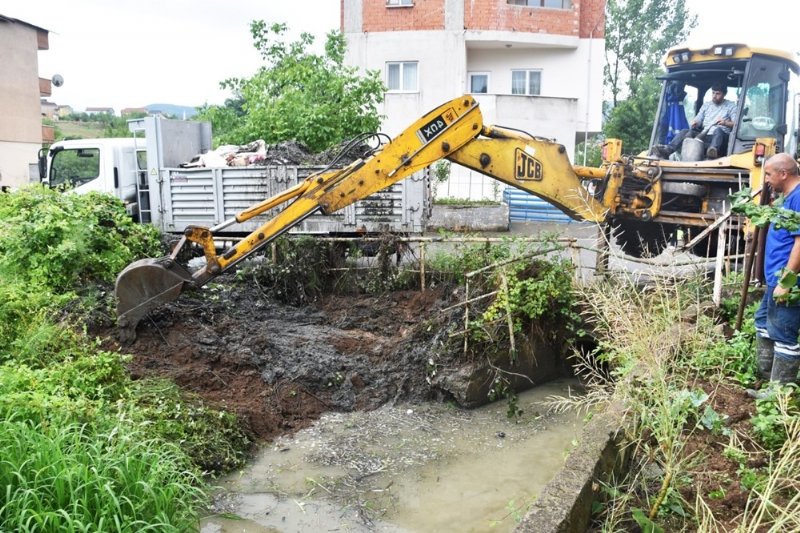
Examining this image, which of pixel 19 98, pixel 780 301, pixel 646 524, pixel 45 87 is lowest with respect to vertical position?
pixel 646 524

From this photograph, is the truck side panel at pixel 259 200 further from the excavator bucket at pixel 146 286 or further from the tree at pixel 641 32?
the tree at pixel 641 32

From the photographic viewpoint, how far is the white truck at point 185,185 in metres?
10.4

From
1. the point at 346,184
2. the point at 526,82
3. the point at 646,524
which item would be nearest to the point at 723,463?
the point at 646,524

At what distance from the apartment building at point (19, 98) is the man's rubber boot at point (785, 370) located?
89.9 ft

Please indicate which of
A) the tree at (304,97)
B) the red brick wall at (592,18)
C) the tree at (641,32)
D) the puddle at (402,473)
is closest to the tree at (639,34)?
the tree at (641,32)

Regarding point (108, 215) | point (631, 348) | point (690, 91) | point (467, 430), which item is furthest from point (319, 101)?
point (631, 348)

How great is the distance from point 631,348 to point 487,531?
1.65m

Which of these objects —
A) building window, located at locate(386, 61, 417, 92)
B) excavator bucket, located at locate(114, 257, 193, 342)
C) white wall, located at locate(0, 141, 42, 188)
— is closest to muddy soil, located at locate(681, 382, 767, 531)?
excavator bucket, located at locate(114, 257, 193, 342)

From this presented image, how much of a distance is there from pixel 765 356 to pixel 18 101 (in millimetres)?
29924

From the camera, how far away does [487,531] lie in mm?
4777

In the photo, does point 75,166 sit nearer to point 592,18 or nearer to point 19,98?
point 592,18

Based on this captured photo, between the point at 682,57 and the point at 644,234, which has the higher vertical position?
the point at 682,57

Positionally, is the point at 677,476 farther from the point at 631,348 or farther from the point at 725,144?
the point at 725,144

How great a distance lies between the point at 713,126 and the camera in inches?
355
